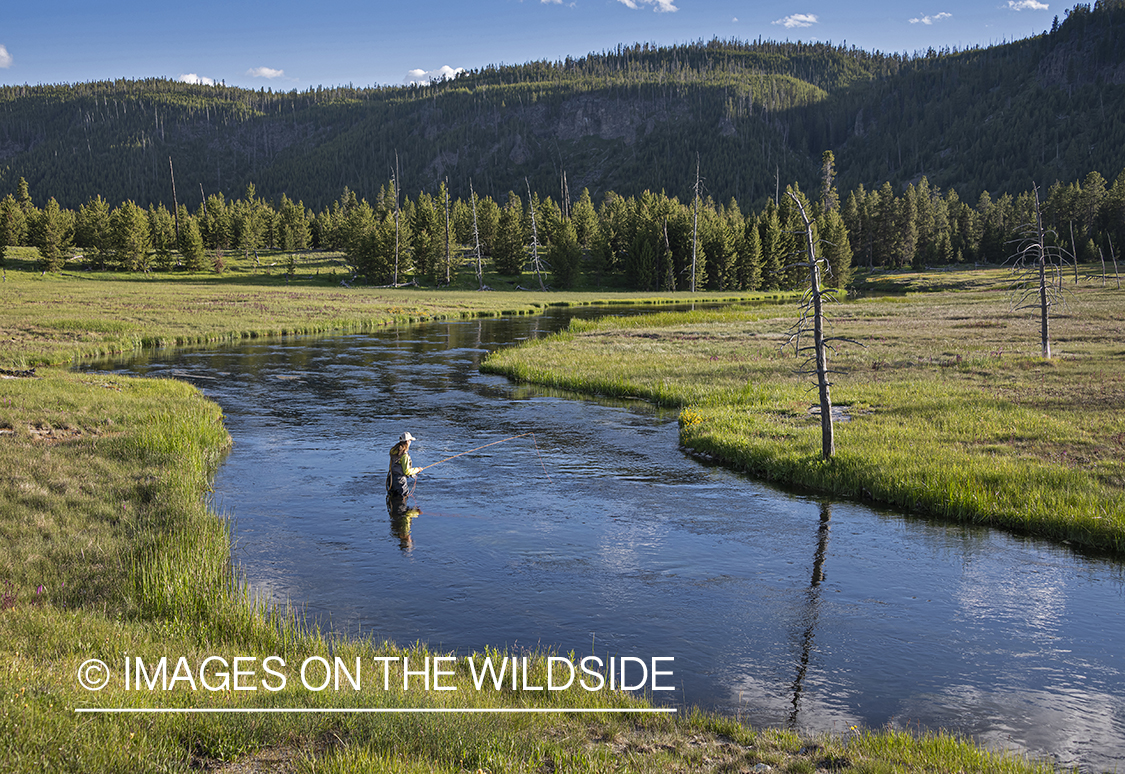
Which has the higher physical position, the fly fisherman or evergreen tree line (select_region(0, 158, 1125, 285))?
evergreen tree line (select_region(0, 158, 1125, 285))

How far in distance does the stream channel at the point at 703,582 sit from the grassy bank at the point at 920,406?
3.32ft

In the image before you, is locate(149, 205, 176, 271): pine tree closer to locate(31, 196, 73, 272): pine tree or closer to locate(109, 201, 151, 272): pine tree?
locate(109, 201, 151, 272): pine tree

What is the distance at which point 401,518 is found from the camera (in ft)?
57.9

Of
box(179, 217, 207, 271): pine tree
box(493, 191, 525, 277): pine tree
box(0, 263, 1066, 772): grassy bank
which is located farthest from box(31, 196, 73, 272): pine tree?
box(0, 263, 1066, 772): grassy bank

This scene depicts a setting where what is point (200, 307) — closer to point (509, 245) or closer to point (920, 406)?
point (509, 245)

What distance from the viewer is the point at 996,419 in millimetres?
24062

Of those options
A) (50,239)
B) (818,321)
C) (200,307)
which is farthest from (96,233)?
(818,321)

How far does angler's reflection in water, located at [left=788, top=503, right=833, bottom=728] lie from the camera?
1005 centimetres

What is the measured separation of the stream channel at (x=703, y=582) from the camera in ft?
33.0

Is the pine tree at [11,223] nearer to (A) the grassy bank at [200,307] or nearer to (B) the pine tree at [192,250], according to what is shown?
(A) the grassy bank at [200,307]

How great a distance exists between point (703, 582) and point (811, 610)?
197 centimetres

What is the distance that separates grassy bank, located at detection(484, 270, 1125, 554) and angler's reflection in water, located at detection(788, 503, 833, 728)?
10.0 ft

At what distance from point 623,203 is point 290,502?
131 metres

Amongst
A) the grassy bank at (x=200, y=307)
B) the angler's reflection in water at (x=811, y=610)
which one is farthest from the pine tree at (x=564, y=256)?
the angler's reflection in water at (x=811, y=610)
